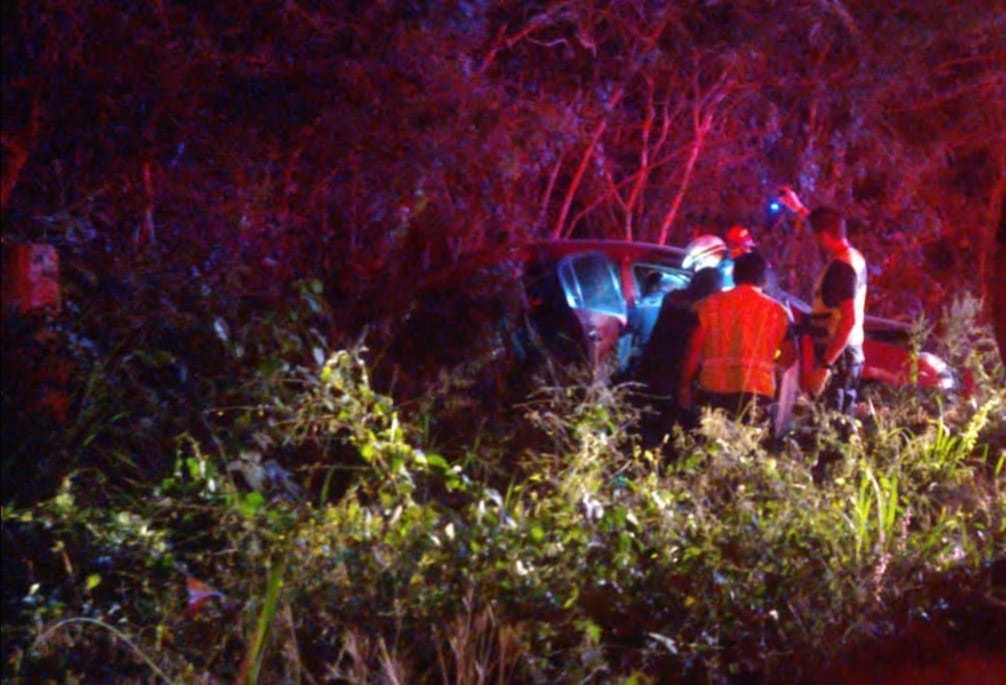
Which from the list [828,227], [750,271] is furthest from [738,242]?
[750,271]

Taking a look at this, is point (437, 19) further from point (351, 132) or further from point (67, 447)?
point (67, 447)

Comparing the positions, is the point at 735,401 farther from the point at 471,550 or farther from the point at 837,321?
the point at 471,550

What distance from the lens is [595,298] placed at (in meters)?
8.80

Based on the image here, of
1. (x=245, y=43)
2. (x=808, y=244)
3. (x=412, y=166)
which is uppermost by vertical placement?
(x=245, y=43)

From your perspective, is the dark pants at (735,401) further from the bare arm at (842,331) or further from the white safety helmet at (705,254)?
the white safety helmet at (705,254)

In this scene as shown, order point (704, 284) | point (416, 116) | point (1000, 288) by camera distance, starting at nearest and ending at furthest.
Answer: point (1000, 288) < point (416, 116) < point (704, 284)

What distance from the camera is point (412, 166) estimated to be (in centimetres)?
800

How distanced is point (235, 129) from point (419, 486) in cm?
280

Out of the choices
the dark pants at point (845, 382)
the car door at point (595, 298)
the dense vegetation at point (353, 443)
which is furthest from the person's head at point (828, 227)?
the car door at point (595, 298)

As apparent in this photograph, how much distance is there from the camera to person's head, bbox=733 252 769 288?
7.40 m

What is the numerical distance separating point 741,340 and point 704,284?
3.30 feet

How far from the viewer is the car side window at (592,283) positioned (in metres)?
8.72

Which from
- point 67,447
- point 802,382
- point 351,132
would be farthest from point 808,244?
point 67,447

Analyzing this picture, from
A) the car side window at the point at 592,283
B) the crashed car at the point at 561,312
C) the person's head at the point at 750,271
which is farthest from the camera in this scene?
the car side window at the point at 592,283
